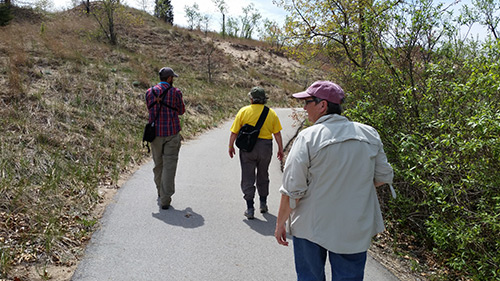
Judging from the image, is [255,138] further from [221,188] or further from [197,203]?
[221,188]

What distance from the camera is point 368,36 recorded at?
18.7ft

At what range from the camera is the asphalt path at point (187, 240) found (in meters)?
4.04

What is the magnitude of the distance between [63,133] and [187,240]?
528 cm

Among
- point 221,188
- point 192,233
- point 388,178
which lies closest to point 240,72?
point 221,188

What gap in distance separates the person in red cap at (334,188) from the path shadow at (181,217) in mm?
3075

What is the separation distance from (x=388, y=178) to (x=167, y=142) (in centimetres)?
399

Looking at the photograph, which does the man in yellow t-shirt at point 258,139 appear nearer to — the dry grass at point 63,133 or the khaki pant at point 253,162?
the khaki pant at point 253,162

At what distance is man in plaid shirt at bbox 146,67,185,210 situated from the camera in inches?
227

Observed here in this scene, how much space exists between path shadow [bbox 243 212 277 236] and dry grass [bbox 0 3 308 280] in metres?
2.20

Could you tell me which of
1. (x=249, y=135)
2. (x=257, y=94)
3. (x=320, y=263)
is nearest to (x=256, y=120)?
(x=249, y=135)

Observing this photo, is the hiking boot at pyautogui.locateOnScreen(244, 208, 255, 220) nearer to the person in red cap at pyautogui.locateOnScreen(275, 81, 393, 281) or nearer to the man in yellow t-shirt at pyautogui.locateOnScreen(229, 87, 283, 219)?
the man in yellow t-shirt at pyautogui.locateOnScreen(229, 87, 283, 219)

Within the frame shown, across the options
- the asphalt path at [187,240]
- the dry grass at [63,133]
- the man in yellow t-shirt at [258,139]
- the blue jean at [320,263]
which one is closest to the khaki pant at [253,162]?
the man in yellow t-shirt at [258,139]

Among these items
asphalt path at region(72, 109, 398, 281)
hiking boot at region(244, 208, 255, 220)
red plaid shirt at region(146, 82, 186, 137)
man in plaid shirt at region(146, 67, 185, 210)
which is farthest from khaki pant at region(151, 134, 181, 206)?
hiking boot at region(244, 208, 255, 220)

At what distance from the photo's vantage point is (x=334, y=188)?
2.47m
